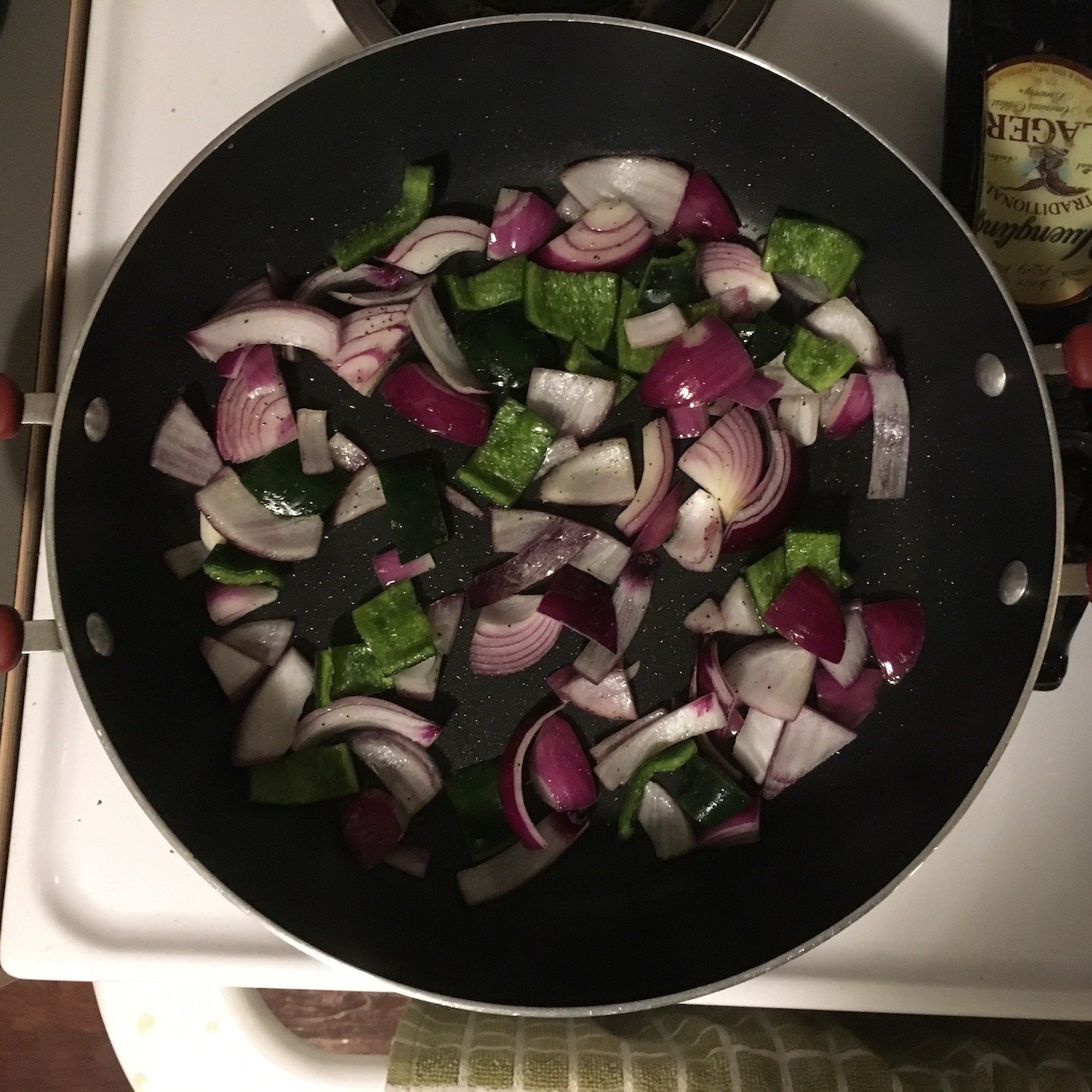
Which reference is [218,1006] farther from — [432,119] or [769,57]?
[769,57]

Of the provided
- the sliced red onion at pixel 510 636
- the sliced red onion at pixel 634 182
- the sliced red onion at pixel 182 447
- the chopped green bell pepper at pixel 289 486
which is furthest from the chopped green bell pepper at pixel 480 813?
the sliced red onion at pixel 634 182

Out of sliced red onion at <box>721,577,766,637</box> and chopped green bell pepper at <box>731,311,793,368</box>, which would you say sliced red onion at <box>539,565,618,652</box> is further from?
chopped green bell pepper at <box>731,311,793,368</box>

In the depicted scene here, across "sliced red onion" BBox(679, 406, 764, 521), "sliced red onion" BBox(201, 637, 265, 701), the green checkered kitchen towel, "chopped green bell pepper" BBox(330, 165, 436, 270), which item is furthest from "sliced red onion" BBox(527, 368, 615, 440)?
the green checkered kitchen towel

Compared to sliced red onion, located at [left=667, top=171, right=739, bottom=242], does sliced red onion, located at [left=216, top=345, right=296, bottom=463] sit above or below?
below

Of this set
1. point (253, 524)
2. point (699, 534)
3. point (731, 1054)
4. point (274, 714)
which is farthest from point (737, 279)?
point (731, 1054)

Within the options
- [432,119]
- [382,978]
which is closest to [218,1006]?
[382,978]

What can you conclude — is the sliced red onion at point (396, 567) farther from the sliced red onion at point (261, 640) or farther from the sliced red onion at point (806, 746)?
the sliced red onion at point (806, 746)
